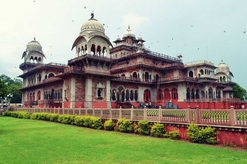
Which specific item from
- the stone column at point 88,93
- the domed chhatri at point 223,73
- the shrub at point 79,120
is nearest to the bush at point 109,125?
the shrub at point 79,120

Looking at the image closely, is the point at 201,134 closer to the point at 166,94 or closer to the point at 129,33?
the point at 166,94

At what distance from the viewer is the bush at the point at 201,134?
9.18 metres

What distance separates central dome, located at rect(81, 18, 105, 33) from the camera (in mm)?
26750

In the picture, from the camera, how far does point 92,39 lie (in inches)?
993

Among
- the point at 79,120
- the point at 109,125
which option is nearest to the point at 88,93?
the point at 79,120

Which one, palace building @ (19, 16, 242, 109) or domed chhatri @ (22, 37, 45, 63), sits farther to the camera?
domed chhatri @ (22, 37, 45, 63)

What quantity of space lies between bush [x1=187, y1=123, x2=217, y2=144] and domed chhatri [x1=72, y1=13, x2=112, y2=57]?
1763 centimetres

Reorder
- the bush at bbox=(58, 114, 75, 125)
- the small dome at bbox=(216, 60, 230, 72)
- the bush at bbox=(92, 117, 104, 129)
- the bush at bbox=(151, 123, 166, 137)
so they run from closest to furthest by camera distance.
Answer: the bush at bbox=(151, 123, 166, 137) < the bush at bbox=(92, 117, 104, 129) < the bush at bbox=(58, 114, 75, 125) < the small dome at bbox=(216, 60, 230, 72)

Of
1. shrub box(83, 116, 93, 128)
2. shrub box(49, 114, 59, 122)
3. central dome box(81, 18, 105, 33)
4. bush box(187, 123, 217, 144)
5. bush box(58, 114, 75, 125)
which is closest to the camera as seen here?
bush box(187, 123, 217, 144)

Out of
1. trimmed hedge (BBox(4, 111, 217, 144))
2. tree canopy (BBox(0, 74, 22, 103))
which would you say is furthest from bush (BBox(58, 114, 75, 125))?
tree canopy (BBox(0, 74, 22, 103))

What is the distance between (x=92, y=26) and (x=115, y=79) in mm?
8076

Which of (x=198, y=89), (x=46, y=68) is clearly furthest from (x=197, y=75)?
(x=46, y=68)

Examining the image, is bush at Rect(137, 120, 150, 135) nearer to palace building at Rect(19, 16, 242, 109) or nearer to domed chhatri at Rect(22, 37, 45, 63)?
palace building at Rect(19, 16, 242, 109)

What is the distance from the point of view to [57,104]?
2855 cm
